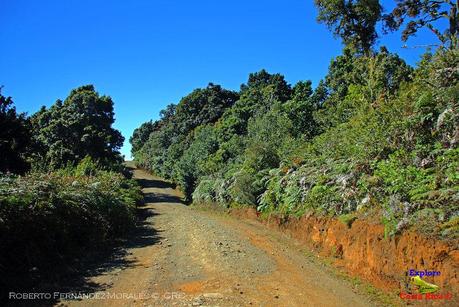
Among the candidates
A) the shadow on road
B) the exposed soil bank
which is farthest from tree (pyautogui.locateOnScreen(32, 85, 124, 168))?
the exposed soil bank

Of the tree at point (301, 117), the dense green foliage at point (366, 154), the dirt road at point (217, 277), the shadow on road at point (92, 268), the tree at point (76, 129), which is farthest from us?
the tree at point (76, 129)

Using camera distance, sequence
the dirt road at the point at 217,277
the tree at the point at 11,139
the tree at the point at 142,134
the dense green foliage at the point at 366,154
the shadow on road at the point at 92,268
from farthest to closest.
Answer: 1. the tree at the point at 142,134
2. the tree at the point at 11,139
3. the dense green foliage at the point at 366,154
4. the shadow on road at the point at 92,268
5. the dirt road at the point at 217,277

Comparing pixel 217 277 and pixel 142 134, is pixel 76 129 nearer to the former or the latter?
pixel 217 277

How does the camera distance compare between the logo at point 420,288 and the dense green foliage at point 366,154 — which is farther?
the dense green foliage at point 366,154

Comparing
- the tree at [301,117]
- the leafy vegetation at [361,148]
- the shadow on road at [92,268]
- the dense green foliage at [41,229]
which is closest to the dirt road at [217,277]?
the shadow on road at [92,268]

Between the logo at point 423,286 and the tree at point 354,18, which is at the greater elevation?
the tree at point 354,18

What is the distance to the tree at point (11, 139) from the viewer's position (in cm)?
1884

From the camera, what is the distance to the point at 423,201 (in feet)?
25.9

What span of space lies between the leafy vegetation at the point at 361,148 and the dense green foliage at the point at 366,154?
0.11 ft

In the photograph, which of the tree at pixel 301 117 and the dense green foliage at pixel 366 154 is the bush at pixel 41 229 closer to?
the dense green foliage at pixel 366 154

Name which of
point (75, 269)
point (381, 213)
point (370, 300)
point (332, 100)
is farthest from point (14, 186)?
point (332, 100)

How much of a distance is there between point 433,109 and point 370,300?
7.08 m

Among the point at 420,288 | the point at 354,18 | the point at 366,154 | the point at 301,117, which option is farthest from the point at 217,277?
the point at 354,18

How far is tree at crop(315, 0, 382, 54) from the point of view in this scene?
2652 centimetres
